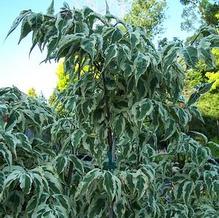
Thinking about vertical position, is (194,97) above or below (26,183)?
above

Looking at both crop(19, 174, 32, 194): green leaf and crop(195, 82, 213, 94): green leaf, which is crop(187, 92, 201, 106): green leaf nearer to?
crop(195, 82, 213, 94): green leaf

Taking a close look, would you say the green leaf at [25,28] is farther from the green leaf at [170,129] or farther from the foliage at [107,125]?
the green leaf at [170,129]

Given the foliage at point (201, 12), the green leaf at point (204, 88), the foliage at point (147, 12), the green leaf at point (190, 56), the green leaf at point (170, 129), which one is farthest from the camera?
the foliage at point (147, 12)

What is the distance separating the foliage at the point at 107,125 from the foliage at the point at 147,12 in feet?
62.0

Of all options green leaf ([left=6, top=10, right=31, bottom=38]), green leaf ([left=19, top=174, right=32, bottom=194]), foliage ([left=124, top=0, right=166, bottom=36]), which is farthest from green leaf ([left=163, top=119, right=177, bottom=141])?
foliage ([left=124, top=0, right=166, bottom=36])

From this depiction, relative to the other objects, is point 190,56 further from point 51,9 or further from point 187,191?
point 187,191

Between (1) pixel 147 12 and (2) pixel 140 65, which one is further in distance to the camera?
(1) pixel 147 12

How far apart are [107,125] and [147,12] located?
1972 cm

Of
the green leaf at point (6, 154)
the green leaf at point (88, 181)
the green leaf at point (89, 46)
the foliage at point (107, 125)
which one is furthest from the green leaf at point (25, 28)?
the green leaf at point (88, 181)

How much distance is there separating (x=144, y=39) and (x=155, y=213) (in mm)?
579

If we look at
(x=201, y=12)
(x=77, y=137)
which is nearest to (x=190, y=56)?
(x=77, y=137)

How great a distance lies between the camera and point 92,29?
1567 mm

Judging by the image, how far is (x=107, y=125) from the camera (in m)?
1.60

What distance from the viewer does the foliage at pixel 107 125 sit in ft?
4.74
